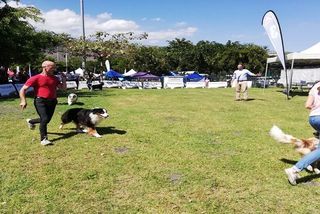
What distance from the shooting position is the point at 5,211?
4.86 m

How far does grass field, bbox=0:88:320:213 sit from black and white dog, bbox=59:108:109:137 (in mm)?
253

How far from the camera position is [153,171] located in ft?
21.3

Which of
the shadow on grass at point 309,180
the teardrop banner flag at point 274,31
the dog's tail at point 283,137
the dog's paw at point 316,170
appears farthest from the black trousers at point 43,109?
the teardrop banner flag at point 274,31

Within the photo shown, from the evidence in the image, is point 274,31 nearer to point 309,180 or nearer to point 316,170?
point 316,170

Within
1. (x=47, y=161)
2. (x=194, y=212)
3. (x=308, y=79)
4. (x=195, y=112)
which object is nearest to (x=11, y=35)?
(x=195, y=112)

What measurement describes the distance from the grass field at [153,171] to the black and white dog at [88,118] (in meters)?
0.25

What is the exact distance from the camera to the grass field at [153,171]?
5090 millimetres

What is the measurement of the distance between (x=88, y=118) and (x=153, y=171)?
3.13 meters

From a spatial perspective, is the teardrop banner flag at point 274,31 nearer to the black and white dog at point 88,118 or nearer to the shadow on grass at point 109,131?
the shadow on grass at point 109,131

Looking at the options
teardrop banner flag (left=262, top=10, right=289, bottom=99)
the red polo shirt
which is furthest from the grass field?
teardrop banner flag (left=262, top=10, right=289, bottom=99)

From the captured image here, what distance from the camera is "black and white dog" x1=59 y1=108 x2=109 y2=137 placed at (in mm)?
9008

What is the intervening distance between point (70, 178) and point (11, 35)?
1831 cm

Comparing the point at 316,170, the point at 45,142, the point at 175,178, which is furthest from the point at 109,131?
the point at 316,170

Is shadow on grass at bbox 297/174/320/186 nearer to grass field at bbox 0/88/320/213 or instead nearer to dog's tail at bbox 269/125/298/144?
grass field at bbox 0/88/320/213
